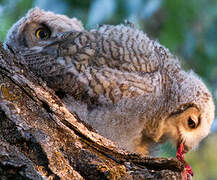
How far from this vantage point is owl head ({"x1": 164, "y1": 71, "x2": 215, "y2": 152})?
173 cm

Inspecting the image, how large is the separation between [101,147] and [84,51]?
0.65m

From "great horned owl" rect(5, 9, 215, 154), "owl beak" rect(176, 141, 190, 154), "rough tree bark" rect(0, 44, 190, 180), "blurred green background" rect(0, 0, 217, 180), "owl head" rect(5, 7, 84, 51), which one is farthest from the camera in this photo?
"blurred green background" rect(0, 0, 217, 180)

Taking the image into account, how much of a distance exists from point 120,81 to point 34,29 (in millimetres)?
606

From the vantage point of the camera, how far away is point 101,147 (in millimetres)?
993

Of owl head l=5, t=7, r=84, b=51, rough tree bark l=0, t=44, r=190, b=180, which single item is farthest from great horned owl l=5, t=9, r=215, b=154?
rough tree bark l=0, t=44, r=190, b=180

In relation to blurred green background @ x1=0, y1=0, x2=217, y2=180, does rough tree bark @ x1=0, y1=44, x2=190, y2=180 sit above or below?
below

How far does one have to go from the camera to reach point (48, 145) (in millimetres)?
884

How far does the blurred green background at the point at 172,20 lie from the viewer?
94.3 inches

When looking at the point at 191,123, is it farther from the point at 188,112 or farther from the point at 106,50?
the point at 106,50

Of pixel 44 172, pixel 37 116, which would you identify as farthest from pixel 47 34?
pixel 44 172

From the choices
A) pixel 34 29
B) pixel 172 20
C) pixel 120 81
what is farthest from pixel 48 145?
pixel 172 20

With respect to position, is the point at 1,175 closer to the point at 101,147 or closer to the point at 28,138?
the point at 28,138

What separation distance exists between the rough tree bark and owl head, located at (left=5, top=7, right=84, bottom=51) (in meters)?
0.69

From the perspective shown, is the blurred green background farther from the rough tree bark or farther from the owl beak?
the rough tree bark
